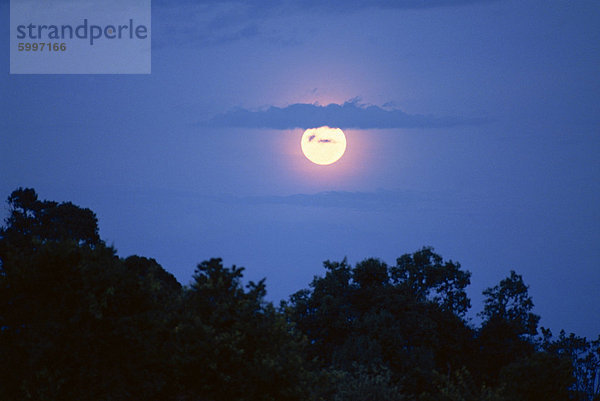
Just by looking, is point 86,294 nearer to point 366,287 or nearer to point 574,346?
point 366,287

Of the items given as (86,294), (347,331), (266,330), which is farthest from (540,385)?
(347,331)

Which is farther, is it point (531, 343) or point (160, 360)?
point (531, 343)

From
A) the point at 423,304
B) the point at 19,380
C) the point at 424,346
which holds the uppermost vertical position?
the point at 423,304

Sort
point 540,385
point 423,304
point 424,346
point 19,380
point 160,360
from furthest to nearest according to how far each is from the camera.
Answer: point 423,304
point 424,346
point 540,385
point 160,360
point 19,380

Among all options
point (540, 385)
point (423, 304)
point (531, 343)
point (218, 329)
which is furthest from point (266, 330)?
point (531, 343)

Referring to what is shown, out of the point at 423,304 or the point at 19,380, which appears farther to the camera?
the point at 423,304

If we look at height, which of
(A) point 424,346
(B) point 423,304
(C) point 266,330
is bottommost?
(C) point 266,330

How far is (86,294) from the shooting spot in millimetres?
19141

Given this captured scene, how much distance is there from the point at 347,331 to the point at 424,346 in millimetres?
6918

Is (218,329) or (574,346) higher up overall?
(574,346)

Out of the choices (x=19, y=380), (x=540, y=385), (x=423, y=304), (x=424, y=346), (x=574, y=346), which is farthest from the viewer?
(x=574, y=346)

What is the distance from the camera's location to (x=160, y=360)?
2048 centimetres

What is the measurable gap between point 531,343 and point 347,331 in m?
20.8

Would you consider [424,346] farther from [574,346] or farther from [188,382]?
[188,382]
